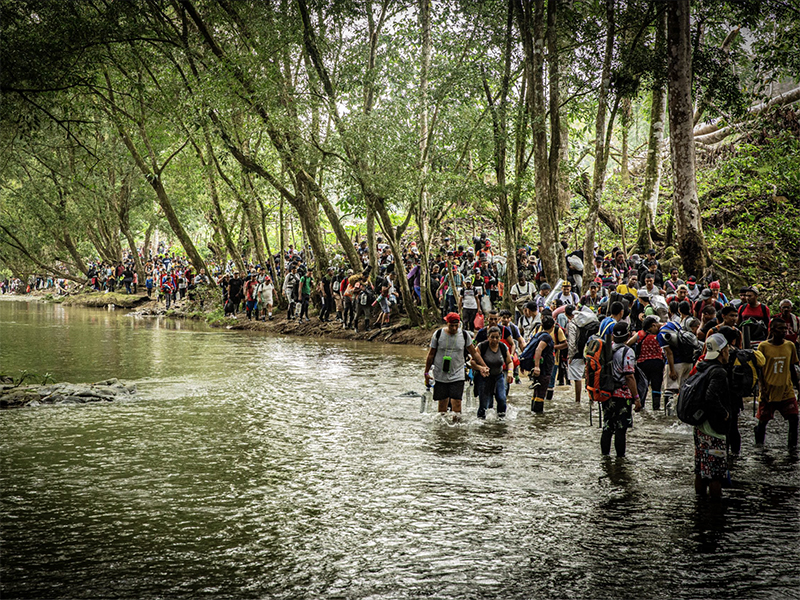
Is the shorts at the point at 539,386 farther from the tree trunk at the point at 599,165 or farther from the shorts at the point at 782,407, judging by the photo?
the tree trunk at the point at 599,165

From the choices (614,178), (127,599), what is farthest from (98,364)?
(614,178)

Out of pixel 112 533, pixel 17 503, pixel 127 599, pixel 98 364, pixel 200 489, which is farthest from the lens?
pixel 98 364

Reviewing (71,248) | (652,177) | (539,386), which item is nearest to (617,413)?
(539,386)

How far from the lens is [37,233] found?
1810 inches

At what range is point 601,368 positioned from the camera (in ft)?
28.0

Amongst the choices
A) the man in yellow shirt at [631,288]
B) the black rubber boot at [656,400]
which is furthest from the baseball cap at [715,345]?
the man in yellow shirt at [631,288]

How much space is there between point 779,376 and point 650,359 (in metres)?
3.30

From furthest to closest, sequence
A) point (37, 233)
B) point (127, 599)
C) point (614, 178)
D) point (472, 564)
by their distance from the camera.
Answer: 1. point (37, 233)
2. point (614, 178)
3. point (472, 564)
4. point (127, 599)

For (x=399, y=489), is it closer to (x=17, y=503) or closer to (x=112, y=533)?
(x=112, y=533)

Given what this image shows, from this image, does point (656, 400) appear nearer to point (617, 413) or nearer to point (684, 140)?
point (617, 413)

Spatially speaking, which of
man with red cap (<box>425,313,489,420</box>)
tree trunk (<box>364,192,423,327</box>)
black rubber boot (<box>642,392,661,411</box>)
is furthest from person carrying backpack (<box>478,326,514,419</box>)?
tree trunk (<box>364,192,423,327</box>)

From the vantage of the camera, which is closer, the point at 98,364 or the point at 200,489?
the point at 200,489

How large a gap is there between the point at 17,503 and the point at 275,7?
62.0 ft

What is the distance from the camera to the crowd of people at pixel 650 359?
7.18 metres
